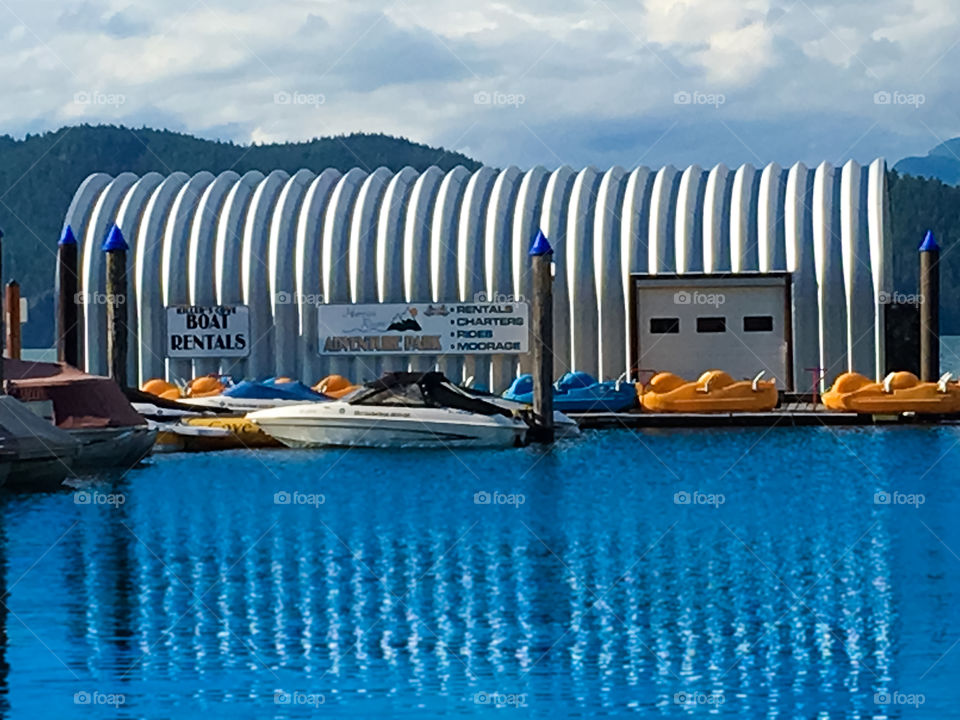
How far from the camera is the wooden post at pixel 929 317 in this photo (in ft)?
171

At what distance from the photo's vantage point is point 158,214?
59.5 m

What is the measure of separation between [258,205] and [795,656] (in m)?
41.7

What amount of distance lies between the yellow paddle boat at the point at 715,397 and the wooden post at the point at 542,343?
6.77 meters

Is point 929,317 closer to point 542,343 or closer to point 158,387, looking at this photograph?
point 542,343
